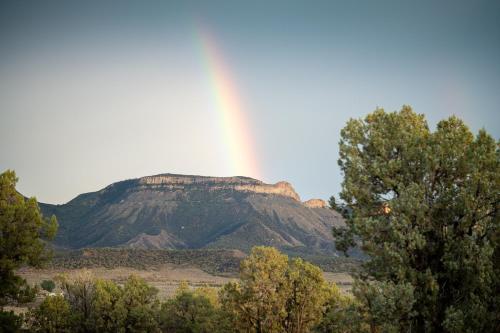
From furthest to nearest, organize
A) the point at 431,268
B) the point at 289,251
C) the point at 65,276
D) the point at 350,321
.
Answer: the point at 289,251
the point at 65,276
the point at 350,321
the point at 431,268

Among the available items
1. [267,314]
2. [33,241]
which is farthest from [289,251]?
[33,241]

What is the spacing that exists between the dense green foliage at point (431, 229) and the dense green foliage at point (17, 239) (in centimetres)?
1631

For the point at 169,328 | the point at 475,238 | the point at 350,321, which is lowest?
the point at 169,328

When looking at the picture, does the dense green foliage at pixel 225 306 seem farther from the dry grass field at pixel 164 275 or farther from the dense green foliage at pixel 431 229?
the dry grass field at pixel 164 275

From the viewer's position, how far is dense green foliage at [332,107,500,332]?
1794 centimetres

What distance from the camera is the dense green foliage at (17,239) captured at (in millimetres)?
25875

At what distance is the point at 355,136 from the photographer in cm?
2177

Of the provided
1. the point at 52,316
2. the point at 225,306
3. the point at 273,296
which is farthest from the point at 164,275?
the point at 273,296

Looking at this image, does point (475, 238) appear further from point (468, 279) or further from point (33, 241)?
point (33, 241)

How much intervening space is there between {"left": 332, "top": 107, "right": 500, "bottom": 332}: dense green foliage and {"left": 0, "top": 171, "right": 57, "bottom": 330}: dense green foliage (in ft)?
53.5

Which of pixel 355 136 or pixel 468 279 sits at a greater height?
pixel 355 136

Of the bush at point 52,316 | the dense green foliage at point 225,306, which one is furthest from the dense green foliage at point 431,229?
the bush at point 52,316

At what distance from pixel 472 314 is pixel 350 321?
4816 millimetres

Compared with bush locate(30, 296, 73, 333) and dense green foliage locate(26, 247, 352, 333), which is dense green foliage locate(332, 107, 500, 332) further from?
bush locate(30, 296, 73, 333)
